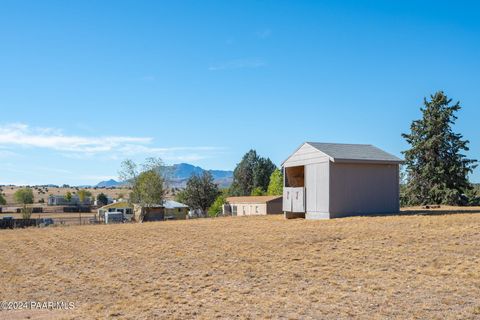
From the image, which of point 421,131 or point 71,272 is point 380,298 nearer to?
point 71,272

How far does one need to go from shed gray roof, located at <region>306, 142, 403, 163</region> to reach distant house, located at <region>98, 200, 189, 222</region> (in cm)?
2406

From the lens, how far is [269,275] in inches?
496

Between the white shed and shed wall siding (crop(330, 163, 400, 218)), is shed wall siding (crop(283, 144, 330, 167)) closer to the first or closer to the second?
the white shed

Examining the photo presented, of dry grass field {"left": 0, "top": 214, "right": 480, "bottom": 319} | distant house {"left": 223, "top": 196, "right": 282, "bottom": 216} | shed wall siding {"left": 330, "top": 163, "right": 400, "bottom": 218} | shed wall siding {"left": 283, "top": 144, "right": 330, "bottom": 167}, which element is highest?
shed wall siding {"left": 283, "top": 144, "right": 330, "bottom": 167}

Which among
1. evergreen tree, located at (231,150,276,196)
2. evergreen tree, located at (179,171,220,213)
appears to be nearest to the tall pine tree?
evergreen tree, located at (179,171,220,213)

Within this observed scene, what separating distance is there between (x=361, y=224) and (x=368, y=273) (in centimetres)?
1066

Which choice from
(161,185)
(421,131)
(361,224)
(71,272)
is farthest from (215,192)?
(71,272)

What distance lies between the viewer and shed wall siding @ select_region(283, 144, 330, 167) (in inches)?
1112

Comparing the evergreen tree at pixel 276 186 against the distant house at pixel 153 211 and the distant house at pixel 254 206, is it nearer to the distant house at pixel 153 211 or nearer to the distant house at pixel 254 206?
the distant house at pixel 254 206

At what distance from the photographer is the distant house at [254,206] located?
5597cm

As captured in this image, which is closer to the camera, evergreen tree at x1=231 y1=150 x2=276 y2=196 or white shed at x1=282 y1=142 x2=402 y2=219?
white shed at x1=282 y1=142 x2=402 y2=219

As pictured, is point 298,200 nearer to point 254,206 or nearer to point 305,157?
point 305,157

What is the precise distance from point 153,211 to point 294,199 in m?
27.8

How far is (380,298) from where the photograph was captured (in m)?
9.65
